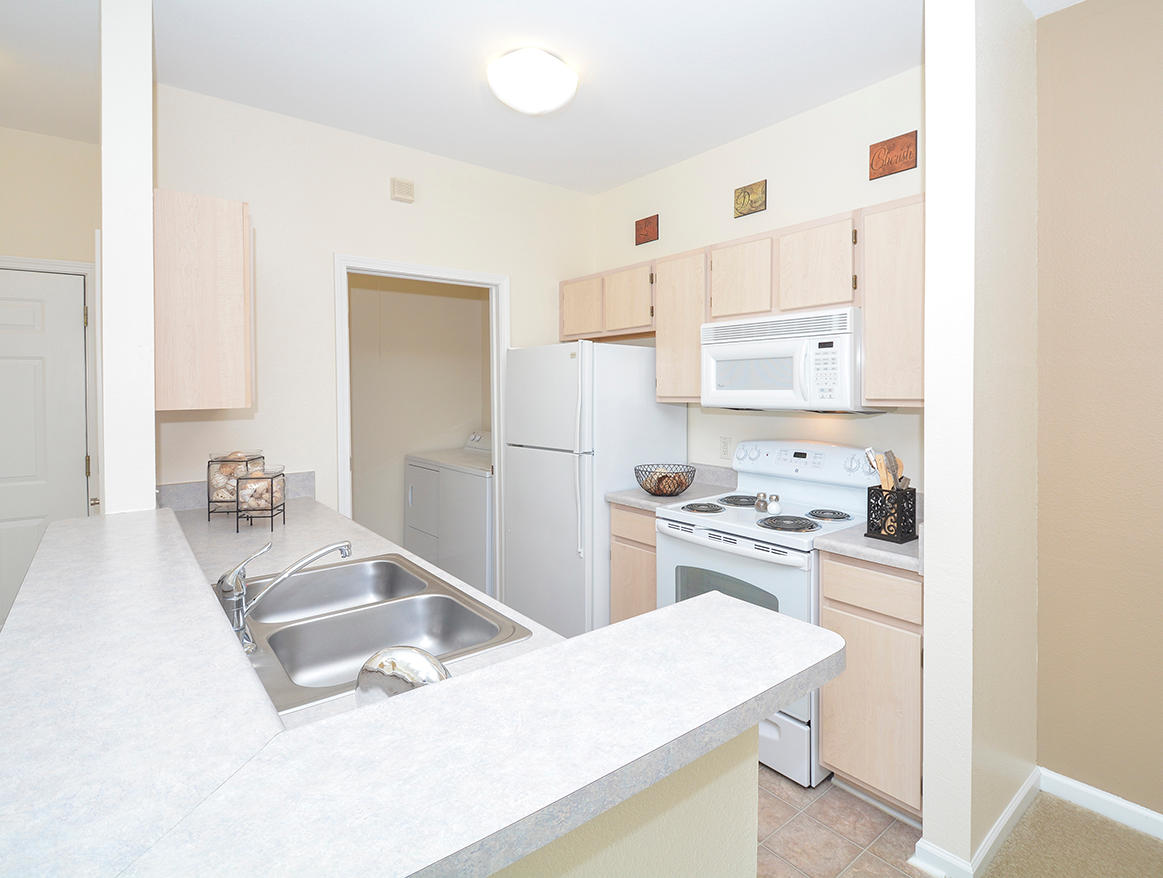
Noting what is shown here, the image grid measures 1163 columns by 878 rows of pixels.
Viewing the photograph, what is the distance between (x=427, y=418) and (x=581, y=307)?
6.06 feet

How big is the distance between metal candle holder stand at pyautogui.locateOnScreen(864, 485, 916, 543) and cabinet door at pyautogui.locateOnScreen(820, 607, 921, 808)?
29 cm

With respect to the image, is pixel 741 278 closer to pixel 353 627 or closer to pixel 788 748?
pixel 788 748

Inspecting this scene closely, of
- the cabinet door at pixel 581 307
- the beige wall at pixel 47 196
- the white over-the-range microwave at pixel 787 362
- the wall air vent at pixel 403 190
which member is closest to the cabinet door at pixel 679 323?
the white over-the-range microwave at pixel 787 362

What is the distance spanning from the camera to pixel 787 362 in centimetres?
246

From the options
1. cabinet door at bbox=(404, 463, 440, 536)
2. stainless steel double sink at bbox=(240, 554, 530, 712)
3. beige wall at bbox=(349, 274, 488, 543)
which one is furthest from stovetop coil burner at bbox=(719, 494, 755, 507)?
beige wall at bbox=(349, 274, 488, 543)

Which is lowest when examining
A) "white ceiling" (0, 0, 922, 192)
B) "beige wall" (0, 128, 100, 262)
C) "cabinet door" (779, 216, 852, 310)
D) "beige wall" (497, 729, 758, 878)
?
"beige wall" (497, 729, 758, 878)

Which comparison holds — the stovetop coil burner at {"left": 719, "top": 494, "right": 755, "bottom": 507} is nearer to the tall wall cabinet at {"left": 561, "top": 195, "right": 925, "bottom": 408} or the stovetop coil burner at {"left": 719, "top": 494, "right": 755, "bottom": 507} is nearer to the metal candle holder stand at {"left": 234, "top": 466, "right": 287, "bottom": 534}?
the tall wall cabinet at {"left": 561, "top": 195, "right": 925, "bottom": 408}

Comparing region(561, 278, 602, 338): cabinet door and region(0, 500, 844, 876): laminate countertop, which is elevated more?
region(561, 278, 602, 338): cabinet door

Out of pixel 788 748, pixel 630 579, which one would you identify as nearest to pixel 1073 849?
pixel 788 748

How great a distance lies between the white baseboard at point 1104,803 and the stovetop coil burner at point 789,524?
114cm

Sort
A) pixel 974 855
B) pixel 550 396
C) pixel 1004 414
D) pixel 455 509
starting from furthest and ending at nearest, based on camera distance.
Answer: pixel 455 509 → pixel 550 396 → pixel 1004 414 → pixel 974 855

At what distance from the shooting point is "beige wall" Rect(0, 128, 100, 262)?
275 cm

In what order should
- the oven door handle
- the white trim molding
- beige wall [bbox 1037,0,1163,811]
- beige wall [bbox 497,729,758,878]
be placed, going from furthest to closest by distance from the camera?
the oven door handle → beige wall [bbox 1037,0,1163,811] → the white trim molding → beige wall [bbox 497,729,758,878]

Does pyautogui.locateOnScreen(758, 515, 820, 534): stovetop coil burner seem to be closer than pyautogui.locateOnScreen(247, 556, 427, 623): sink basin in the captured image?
No
